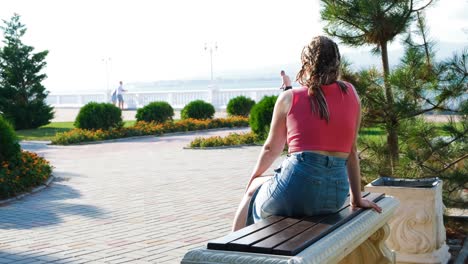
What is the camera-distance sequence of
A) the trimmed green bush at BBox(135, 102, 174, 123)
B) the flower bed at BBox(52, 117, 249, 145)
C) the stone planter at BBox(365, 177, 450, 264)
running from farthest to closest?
the trimmed green bush at BBox(135, 102, 174, 123) → the flower bed at BBox(52, 117, 249, 145) → the stone planter at BBox(365, 177, 450, 264)

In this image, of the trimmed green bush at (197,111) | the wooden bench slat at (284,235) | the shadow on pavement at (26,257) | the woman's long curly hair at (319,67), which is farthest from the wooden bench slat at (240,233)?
the trimmed green bush at (197,111)

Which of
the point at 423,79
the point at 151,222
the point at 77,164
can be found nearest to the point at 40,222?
the point at 151,222

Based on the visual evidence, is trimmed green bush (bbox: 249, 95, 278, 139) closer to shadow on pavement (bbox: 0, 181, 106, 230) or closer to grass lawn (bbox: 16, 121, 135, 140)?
grass lawn (bbox: 16, 121, 135, 140)

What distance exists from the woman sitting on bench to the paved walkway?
253cm

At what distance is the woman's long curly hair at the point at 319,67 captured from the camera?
13.4ft

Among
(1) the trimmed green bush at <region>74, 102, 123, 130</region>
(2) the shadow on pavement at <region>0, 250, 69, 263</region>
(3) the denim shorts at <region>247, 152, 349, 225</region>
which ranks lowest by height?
(2) the shadow on pavement at <region>0, 250, 69, 263</region>

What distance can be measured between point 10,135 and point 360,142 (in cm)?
654

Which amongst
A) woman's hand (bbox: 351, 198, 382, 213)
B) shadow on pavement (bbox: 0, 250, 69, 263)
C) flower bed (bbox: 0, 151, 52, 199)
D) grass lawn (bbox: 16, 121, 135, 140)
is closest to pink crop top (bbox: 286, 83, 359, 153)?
woman's hand (bbox: 351, 198, 382, 213)

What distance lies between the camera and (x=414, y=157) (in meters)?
6.87

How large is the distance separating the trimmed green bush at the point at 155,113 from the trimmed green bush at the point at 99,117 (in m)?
2.08

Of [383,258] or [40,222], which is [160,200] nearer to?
[40,222]

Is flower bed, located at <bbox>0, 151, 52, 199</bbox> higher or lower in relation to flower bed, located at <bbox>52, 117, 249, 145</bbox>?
lower

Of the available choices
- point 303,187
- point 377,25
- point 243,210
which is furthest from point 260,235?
point 377,25

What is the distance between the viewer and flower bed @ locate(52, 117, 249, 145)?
2116 centimetres
